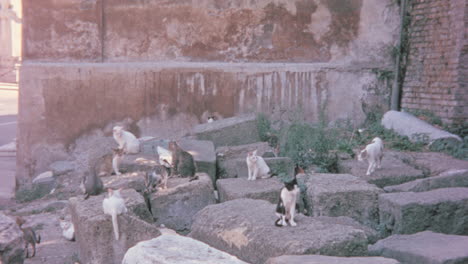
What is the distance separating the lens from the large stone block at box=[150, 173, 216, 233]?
5680 mm

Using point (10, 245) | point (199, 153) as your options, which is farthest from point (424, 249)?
point (199, 153)

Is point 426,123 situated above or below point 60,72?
below

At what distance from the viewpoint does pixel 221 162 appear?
7.24 m

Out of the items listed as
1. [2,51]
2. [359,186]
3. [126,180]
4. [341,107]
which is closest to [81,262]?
[126,180]

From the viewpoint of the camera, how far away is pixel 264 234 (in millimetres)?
3930

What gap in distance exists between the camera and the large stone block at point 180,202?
18.6ft

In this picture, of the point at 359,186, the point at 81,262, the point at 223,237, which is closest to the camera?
the point at 223,237

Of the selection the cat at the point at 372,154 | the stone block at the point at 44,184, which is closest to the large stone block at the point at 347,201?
the cat at the point at 372,154

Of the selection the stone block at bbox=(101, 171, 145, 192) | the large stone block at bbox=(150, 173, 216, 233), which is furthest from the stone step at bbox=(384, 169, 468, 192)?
the stone block at bbox=(101, 171, 145, 192)

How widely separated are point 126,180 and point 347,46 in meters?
5.69

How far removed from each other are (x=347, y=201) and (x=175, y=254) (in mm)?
2472

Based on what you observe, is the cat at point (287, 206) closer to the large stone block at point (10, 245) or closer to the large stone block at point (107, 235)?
the large stone block at point (107, 235)

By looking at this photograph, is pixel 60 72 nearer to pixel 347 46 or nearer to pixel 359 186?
pixel 347 46

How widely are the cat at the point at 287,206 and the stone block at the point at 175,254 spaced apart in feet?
Answer: 2.61
